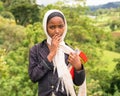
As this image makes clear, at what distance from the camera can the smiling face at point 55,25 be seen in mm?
2311

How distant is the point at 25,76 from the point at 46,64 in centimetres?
668

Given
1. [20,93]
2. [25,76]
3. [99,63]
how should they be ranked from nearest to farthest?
[20,93], [25,76], [99,63]

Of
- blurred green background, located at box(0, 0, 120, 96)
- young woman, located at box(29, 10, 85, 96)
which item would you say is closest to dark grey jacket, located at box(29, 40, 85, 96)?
young woman, located at box(29, 10, 85, 96)

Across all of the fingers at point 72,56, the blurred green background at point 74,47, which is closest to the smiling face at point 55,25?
the fingers at point 72,56

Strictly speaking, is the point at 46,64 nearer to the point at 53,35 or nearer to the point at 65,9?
the point at 53,35

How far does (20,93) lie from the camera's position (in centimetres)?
780


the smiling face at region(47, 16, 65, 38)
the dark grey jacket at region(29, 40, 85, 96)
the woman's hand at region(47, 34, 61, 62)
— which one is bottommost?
the dark grey jacket at region(29, 40, 85, 96)

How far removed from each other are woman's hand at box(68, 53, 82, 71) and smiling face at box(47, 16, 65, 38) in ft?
0.52

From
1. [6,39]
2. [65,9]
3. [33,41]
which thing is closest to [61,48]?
[33,41]

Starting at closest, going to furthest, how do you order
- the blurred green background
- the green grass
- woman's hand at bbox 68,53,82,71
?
woman's hand at bbox 68,53,82,71, the blurred green background, the green grass

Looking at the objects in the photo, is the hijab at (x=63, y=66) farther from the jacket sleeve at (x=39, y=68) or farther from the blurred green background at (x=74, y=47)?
the blurred green background at (x=74, y=47)

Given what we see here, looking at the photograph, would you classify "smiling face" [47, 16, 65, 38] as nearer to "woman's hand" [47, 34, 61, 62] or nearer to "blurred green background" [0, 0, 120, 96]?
"woman's hand" [47, 34, 61, 62]

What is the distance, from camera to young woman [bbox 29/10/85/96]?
7.45ft

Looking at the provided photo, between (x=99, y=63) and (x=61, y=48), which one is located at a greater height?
Result: (x=61, y=48)
